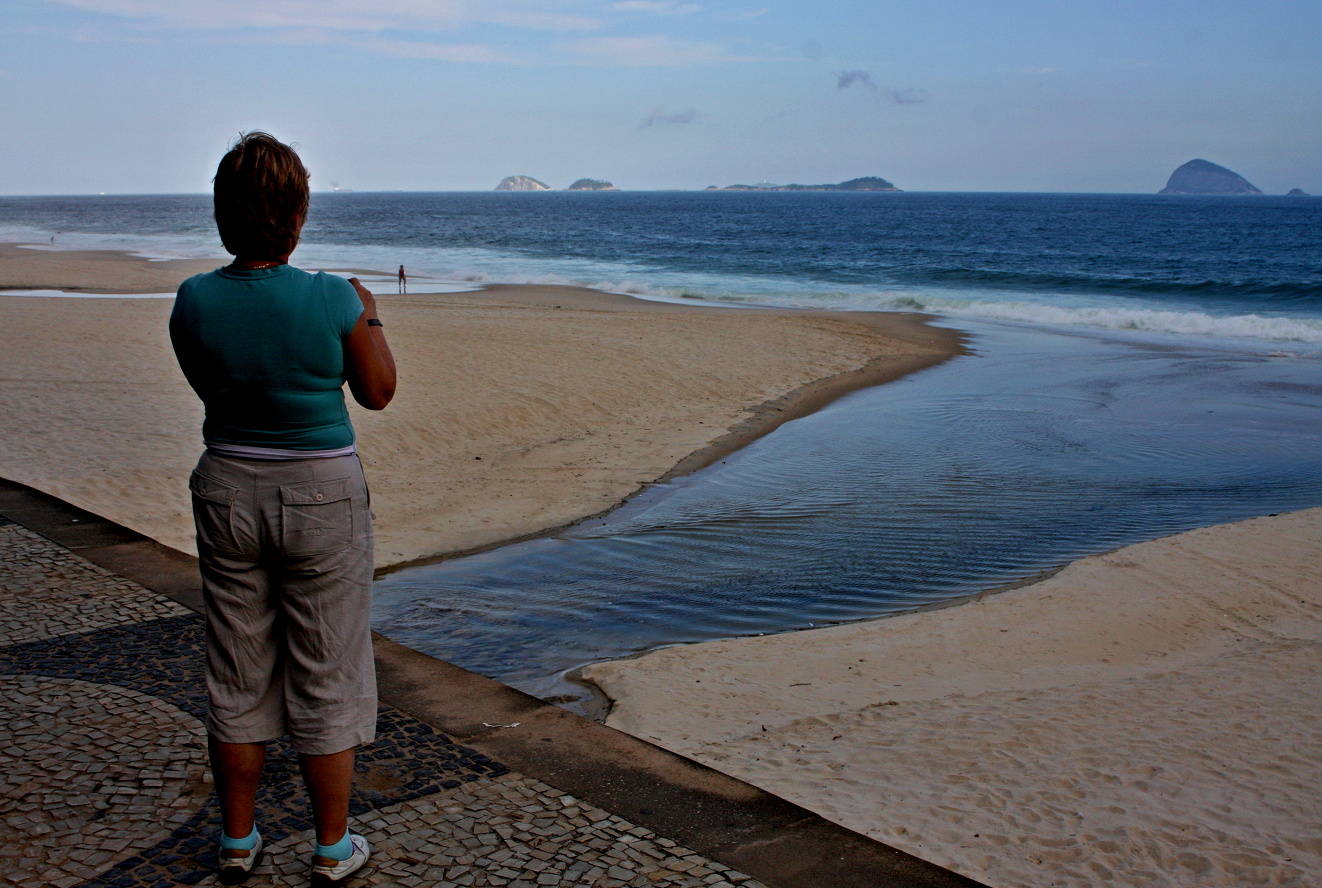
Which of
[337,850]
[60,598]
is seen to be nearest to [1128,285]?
[60,598]

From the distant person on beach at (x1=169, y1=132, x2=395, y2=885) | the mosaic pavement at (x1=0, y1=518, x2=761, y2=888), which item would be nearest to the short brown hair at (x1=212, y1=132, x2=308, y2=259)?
the distant person on beach at (x1=169, y1=132, x2=395, y2=885)

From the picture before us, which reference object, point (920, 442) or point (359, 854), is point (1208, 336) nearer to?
point (920, 442)

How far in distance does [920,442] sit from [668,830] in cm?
943

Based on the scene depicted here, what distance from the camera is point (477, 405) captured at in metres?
12.1

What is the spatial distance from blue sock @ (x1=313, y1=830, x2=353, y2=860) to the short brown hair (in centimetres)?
146

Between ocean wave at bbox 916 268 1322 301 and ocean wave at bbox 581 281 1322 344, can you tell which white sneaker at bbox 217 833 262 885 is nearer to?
ocean wave at bbox 581 281 1322 344

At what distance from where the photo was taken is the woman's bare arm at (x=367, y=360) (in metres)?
2.39

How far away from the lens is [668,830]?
2.91 m

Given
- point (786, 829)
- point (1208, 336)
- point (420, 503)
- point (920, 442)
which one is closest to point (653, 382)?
point (920, 442)

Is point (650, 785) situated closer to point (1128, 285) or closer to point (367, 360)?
point (367, 360)

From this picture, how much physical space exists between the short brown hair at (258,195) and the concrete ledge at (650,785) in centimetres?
181

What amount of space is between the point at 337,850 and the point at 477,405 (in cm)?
976

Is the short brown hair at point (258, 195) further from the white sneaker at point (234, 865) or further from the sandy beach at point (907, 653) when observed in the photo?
the sandy beach at point (907, 653)

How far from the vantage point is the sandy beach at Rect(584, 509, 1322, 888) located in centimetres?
350
